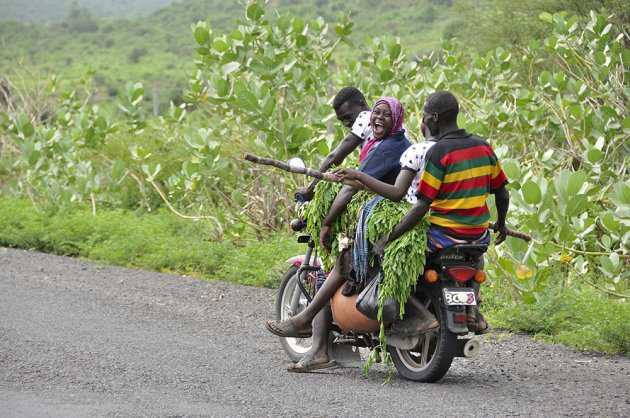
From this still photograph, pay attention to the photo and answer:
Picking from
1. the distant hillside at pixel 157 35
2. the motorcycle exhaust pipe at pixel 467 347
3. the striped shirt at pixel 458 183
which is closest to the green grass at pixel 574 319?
the motorcycle exhaust pipe at pixel 467 347

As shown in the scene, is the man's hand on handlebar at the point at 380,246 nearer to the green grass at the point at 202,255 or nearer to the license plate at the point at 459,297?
the license plate at the point at 459,297

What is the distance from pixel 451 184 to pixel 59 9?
131533mm

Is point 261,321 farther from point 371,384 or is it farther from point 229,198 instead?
point 229,198

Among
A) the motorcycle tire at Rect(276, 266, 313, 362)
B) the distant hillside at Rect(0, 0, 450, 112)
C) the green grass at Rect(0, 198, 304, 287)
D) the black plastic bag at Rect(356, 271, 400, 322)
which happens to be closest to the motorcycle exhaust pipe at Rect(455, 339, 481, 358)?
the black plastic bag at Rect(356, 271, 400, 322)

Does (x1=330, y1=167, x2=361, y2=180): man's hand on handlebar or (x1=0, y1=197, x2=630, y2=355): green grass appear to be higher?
(x1=330, y1=167, x2=361, y2=180): man's hand on handlebar

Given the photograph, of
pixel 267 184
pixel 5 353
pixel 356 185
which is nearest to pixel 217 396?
pixel 356 185

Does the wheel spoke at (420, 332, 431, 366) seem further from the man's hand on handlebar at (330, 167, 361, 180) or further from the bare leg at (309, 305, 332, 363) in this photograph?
the man's hand on handlebar at (330, 167, 361, 180)

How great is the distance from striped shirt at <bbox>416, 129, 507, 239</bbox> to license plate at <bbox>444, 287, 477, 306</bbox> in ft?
1.09

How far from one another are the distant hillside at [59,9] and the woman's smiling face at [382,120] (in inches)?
4558

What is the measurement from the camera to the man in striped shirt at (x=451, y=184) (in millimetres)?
5156

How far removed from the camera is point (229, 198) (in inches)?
505

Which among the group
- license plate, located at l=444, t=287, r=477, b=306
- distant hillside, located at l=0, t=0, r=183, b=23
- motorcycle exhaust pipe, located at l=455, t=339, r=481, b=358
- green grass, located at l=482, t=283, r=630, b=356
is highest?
license plate, located at l=444, t=287, r=477, b=306

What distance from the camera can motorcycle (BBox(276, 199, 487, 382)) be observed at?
5.23 m

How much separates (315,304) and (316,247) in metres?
0.40
